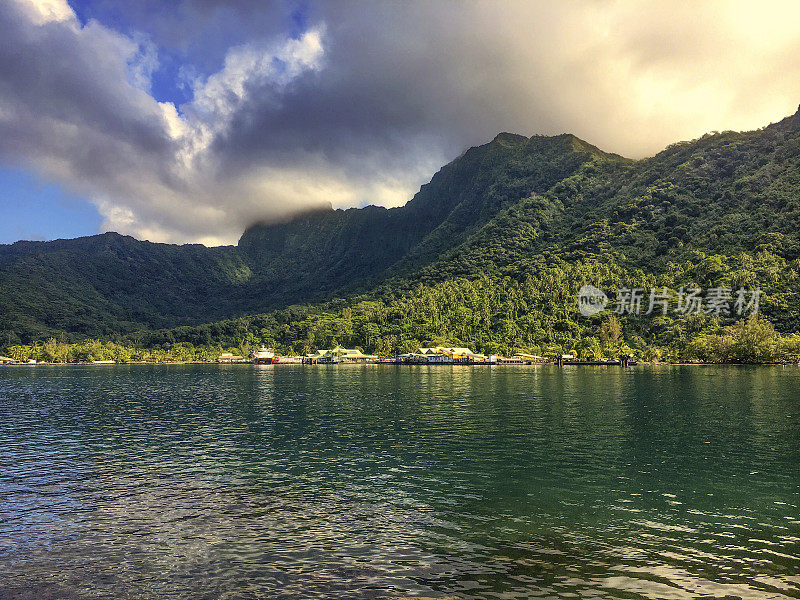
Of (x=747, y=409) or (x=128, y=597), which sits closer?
(x=128, y=597)

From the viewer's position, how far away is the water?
58.1 ft

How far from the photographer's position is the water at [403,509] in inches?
698

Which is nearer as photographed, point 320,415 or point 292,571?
point 292,571

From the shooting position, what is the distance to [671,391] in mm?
89250

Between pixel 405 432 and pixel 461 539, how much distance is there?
27767 mm

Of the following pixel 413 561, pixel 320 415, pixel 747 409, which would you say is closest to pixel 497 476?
pixel 413 561

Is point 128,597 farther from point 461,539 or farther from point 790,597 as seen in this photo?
point 790,597

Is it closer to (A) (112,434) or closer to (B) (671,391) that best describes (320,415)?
(A) (112,434)

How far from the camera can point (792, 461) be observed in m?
35.3

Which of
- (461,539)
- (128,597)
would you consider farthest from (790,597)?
(128,597)

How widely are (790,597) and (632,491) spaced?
12.5 metres

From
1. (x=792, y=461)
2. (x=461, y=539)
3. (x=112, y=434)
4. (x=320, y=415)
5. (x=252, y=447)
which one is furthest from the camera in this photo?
(x=320, y=415)

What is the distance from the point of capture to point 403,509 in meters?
25.8

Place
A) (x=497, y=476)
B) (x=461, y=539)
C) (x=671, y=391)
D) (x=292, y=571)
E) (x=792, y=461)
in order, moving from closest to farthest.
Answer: (x=292, y=571) → (x=461, y=539) → (x=497, y=476) → (x=792, y=461) → (x=671, y=391)
